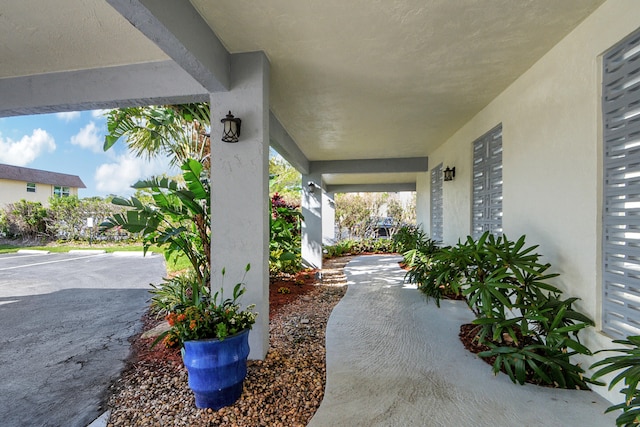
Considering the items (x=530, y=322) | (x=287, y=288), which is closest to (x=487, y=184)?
(x=530, y=322)

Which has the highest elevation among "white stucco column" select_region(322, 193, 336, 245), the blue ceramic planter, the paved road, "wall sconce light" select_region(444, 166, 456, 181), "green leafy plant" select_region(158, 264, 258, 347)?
"wall sconce light" select_region(444, 166, 456, 181)

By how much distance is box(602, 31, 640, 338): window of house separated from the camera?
7.03 feet

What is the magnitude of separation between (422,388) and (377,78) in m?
3.60

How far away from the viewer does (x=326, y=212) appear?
1271 centimetres

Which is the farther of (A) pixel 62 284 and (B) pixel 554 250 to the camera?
(A) pixel 62 284

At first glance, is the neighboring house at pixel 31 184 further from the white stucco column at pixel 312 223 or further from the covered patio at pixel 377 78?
the covered patio at pixel 377 78

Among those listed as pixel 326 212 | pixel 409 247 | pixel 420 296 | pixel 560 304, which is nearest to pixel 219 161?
pixel 560 304

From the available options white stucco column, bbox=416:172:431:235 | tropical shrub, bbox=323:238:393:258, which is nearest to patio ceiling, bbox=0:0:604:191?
white stucco column, bbox=416:172:431:235

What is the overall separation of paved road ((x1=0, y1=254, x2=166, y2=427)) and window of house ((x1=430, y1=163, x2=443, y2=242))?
23.0 feet

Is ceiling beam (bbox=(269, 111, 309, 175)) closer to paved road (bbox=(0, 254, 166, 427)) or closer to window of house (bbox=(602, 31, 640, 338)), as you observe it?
paved road (bbox=(0, 254, 166, 427))

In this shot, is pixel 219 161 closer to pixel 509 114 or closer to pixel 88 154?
pixel 509 114

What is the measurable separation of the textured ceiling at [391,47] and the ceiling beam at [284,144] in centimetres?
A: 26

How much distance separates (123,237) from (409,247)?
14.8m

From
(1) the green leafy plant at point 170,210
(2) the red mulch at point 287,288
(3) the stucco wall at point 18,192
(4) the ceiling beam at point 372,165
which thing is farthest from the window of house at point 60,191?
(1) the green leafy plant at point 170,210
